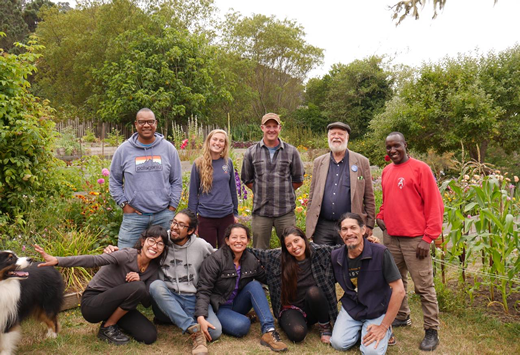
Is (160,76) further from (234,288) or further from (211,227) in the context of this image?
(234,288)

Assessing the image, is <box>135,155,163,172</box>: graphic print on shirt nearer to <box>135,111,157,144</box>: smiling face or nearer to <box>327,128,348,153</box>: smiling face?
<box>135,111,157,144</box>: smiling face

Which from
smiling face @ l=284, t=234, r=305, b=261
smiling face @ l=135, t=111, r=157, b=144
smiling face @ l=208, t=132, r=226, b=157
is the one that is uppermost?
smiling face @ l=135, t=111, r=157, b=144

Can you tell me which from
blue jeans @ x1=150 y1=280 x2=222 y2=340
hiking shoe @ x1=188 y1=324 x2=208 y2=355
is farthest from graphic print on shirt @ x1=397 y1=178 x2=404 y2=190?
hiking shoe @ x1=188 y1=324 x2=208 y2=355

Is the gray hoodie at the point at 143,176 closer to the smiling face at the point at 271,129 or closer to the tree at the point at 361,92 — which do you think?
the smiling face at the point at 271,129

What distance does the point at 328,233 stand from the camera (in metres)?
4.08

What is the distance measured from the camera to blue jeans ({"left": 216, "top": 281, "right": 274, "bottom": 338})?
11.9 ft

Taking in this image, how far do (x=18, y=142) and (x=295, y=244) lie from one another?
3.39 m

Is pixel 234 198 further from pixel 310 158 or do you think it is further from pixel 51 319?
pixel 310 158

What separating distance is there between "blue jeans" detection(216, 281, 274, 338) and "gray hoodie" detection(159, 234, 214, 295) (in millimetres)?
367

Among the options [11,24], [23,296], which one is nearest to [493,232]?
[23,296]

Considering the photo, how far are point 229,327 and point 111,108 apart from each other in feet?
56.5

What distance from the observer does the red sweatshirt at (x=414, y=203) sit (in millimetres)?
3514

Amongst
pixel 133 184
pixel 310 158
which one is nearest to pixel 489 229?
pixel 133 184

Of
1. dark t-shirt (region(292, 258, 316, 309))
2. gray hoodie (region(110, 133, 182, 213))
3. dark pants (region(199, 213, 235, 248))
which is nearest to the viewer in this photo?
dark t-shirt (region(292, 258, 316, 309))
